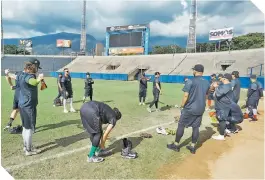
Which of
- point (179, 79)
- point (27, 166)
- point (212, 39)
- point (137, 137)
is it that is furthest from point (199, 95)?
point (212, 39)

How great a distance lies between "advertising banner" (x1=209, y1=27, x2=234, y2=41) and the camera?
1897 inches

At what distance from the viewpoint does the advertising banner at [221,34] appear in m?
48.2

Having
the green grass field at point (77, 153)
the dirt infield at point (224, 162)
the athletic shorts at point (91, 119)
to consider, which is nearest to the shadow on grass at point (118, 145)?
the green grass field at point (77, 153)

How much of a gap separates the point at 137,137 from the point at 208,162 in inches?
91.7

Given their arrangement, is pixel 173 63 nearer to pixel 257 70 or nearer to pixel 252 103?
pixel 257 70

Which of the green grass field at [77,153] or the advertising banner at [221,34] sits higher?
the advertising banner at [221,34]

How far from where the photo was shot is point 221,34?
49.3 metres

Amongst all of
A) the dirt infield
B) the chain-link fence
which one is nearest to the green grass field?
the dirt infield

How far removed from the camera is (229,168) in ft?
17.6

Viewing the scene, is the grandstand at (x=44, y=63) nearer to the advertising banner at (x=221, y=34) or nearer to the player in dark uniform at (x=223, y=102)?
the advertising banner at (x=221, y=34)

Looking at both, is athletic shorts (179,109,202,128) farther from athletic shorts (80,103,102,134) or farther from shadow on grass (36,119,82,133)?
shadow on grass (36,119,82,133)

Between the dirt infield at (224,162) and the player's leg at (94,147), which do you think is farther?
the player's leg at (94,147)

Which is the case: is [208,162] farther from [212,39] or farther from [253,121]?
[212,39]

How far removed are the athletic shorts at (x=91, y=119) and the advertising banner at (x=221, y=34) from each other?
48.7 meters
